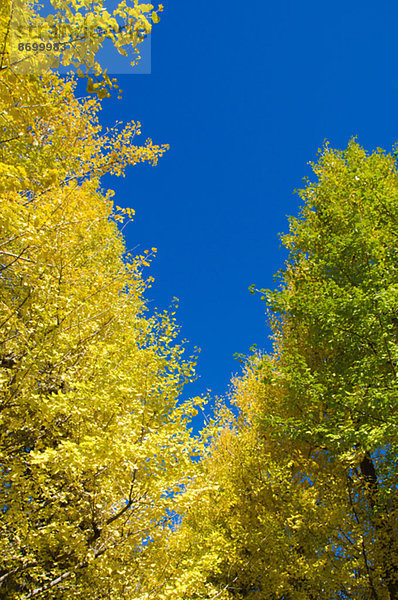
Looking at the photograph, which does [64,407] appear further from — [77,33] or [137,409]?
[77,33]

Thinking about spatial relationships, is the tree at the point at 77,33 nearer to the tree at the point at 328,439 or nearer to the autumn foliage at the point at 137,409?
the autumn foliage at the point at 137,409

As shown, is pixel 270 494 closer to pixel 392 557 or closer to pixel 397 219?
pixel 392 557

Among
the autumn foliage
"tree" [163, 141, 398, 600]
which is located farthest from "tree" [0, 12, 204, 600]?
"tree" [163, 141, 398, 600]

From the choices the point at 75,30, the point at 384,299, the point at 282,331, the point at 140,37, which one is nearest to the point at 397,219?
the point at 384,299

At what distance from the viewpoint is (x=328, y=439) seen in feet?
22.8

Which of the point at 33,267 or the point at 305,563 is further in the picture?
the point at 305,563

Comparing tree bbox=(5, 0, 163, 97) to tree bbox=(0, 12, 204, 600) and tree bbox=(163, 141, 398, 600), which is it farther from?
tree bbox=(163, 141, 398, 600)

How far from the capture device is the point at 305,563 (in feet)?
23.3

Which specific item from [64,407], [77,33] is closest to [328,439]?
[64,407]

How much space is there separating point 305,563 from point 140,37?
30.8ft

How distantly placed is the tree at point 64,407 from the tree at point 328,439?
1132 mm

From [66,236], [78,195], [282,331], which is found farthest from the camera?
[282,331]

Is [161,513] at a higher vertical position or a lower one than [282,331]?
lower

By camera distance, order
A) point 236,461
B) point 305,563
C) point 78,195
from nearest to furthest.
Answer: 1. point 78,195
2. point 305,563
3. point 236,461
